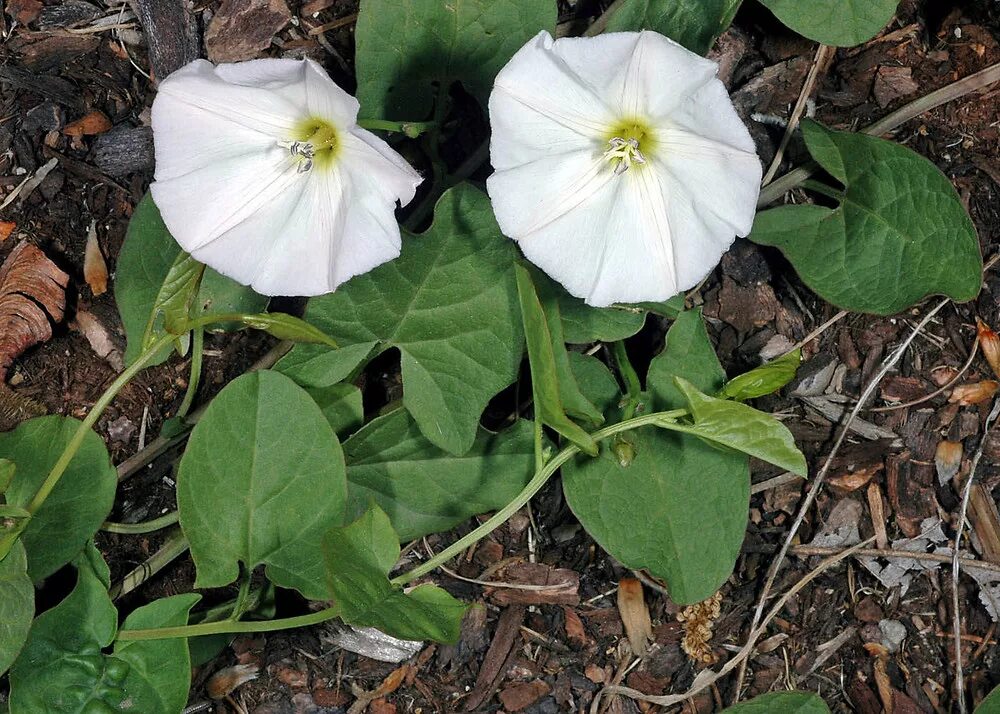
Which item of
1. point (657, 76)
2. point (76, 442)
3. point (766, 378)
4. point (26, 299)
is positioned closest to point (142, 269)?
point (26, 299)

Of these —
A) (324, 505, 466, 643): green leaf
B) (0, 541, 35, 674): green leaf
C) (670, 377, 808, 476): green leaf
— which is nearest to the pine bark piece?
(0, 541, 35, 674): green leaf

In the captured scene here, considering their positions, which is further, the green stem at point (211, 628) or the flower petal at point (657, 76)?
the green stem at point (211, 628)

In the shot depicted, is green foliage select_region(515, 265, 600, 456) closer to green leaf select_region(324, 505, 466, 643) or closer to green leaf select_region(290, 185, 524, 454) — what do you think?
green leaf select_region(290, 185, 524, 454)

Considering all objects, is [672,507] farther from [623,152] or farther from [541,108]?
[541,108]

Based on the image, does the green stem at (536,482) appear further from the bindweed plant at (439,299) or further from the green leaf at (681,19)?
the green leaf at (681,19)

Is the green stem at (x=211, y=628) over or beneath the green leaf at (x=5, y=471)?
beneath

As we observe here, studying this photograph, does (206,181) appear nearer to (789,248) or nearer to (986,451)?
(789,248)

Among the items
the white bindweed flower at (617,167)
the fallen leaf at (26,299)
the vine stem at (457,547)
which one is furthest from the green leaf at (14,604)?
the white bindweed flower at (617,167)
